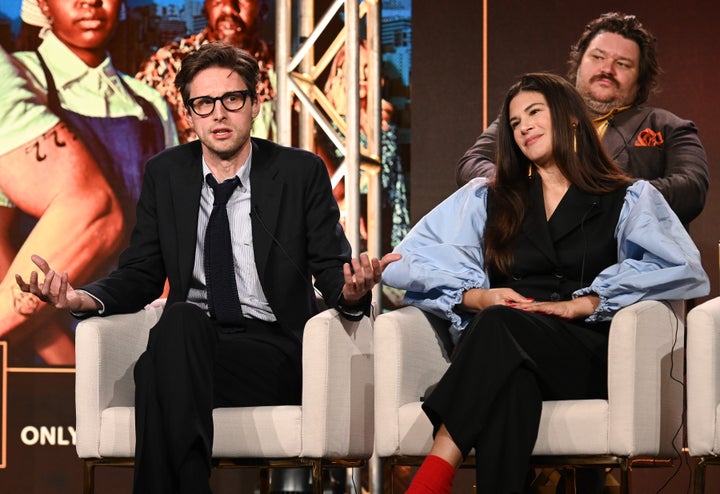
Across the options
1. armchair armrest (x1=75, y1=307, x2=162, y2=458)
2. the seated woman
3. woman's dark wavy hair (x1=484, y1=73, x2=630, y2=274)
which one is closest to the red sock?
the seated woman

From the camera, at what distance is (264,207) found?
3201mm

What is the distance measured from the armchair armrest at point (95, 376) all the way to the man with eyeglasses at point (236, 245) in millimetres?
66

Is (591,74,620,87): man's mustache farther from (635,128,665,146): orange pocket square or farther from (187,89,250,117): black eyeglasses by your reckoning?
(187,89,250,117): black eyeglasses

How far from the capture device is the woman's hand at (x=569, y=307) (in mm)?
2930

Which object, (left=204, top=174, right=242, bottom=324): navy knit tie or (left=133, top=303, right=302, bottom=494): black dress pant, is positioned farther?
(left=204, top=174, right=242, bottom=324): navy knit tie

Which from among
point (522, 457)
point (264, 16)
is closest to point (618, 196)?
point (522, 457)

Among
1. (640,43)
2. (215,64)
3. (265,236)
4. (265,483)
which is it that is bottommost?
(265,483)

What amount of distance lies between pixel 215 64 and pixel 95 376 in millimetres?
938

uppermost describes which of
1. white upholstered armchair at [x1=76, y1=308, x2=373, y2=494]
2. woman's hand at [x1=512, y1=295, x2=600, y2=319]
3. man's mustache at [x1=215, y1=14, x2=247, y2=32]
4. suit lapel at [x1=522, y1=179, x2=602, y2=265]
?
man's mustache at [x1=215, y1=14, x2=247, y2=32]

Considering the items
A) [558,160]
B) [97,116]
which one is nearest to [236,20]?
[97,116]

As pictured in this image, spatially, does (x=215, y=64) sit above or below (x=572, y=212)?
above

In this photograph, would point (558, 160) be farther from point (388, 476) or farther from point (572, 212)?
point (388, 476)

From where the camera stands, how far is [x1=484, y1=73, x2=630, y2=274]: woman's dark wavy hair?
3174mm

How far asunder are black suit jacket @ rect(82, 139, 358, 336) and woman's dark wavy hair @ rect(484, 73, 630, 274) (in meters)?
0.44
